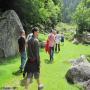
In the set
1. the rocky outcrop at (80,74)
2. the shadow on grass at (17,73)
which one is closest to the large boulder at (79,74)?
the rocky outcrop at (80,74)

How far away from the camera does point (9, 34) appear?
74.4 ft

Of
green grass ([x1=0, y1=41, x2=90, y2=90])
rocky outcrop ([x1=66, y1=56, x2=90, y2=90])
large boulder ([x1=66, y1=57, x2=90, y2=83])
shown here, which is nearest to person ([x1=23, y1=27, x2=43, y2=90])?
green grass ([x1=0, y1=41, x2=90, y2=90])

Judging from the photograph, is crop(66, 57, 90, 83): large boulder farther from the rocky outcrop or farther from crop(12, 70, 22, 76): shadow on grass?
crop(12, 70, 22, 76): shadow on grass

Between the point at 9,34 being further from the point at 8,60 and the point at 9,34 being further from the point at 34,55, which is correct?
the point at 34,55

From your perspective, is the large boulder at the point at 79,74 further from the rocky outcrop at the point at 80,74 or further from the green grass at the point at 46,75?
the green grass at the point at 46,75

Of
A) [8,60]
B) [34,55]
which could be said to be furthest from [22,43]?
[34,55]

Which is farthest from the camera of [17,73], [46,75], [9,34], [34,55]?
[9,34]

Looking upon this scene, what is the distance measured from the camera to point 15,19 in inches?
926

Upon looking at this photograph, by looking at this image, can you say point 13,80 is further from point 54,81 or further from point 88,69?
point 88,69

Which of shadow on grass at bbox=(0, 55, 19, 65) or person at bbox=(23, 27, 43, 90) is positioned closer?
person at bbox=(23, 27, 43, 90)

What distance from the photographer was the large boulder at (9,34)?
22078 millimetres

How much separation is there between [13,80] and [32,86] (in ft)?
4.57

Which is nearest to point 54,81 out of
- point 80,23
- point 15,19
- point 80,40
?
point 15,19

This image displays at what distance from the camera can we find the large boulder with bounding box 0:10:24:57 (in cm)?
2208
